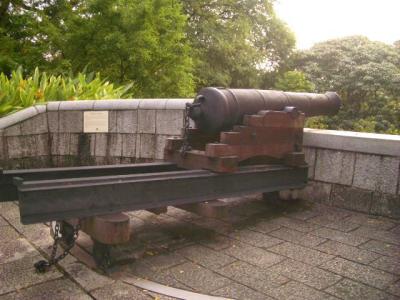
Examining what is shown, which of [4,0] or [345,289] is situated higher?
[4,0]

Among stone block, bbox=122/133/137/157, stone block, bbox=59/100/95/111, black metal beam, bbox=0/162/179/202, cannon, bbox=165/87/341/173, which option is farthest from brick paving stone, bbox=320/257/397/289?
stone block, bbox=59/100/95/111

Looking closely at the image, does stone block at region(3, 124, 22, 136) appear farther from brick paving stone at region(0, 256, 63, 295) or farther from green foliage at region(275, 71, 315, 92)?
green foliage at region(275, 71, 315, 92)

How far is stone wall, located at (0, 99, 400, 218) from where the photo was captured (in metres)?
4.32

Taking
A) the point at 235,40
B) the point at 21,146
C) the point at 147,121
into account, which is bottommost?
the point at 21,146

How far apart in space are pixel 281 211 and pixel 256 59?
1956 centimetres

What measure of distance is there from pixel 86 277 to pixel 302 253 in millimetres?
1670

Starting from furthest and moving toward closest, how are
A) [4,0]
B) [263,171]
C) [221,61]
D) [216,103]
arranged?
1. [221,61]
2. [4,0]
3. [263,171]
4. [216,103]

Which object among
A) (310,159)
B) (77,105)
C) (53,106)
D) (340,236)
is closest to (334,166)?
(310,159)

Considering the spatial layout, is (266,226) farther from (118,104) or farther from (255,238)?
(118,104)

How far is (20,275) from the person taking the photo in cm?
286

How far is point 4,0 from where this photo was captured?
14.8 metres

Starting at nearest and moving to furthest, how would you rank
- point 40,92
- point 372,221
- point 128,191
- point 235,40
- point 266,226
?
point 128,191
point 266,226
point 372,221
point 40,92
point 235,40

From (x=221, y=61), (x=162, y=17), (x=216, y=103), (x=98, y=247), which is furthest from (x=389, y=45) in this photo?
(x=98, y=247)

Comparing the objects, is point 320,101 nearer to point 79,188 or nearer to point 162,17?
point 79,188
